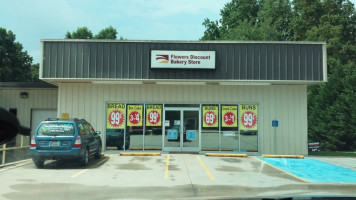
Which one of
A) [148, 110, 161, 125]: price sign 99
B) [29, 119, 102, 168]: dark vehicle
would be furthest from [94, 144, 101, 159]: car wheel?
[148, 110, 161, 125]: price sign 99

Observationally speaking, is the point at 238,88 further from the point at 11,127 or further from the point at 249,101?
the point at 11,127

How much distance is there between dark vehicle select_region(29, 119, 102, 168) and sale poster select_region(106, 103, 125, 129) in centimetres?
478

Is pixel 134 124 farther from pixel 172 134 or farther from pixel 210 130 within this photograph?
pixel 210 130

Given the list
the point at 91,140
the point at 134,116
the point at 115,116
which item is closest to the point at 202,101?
the point at 134,116

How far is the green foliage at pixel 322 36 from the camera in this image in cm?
2286

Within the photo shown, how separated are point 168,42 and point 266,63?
4710mm

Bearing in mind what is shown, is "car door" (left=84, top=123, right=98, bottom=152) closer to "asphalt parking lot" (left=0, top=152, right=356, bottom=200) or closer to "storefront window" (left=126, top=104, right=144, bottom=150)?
"asphalt parking lot" (left=0, top=152, right=356, bottom=200)

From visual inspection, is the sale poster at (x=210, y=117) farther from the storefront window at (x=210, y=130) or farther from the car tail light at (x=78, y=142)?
the car tail light at (x=78, y=142)

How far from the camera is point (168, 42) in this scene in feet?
53.4

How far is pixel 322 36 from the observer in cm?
3422

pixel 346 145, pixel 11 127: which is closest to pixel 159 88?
pixel 346 145

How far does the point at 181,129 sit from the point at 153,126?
1.41 meters

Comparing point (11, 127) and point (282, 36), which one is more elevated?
point (282, 36)

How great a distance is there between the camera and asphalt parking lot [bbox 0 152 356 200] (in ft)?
27.3
